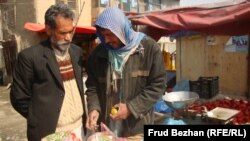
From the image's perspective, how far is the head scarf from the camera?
212 centimetres

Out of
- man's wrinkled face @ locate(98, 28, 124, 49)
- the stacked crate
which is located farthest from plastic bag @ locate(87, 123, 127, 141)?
the stacked crate

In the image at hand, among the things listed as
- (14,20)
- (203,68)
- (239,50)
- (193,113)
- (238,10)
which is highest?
(14,20)

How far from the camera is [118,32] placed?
2137mm

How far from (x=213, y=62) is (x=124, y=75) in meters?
6.75

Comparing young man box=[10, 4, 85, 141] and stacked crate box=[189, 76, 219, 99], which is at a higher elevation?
young man box=[10, 4, 85, 141]

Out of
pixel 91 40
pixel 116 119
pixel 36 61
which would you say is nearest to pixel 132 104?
pixel 116 119

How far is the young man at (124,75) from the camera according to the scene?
2.19 meters

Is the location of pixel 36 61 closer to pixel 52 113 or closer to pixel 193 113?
pixel 52 113

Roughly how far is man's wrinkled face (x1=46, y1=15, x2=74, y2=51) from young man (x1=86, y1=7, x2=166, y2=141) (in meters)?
0.26

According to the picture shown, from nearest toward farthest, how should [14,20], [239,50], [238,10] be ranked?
[238,10] < [239,50] < [14,20]

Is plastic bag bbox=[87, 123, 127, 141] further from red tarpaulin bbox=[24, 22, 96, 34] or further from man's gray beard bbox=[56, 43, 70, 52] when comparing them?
red tarpaulin bbox=[24, 22, 96, 34]

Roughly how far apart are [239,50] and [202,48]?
1.18 metres

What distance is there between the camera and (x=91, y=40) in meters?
15.5

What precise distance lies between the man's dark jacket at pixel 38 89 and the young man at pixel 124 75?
292mm
